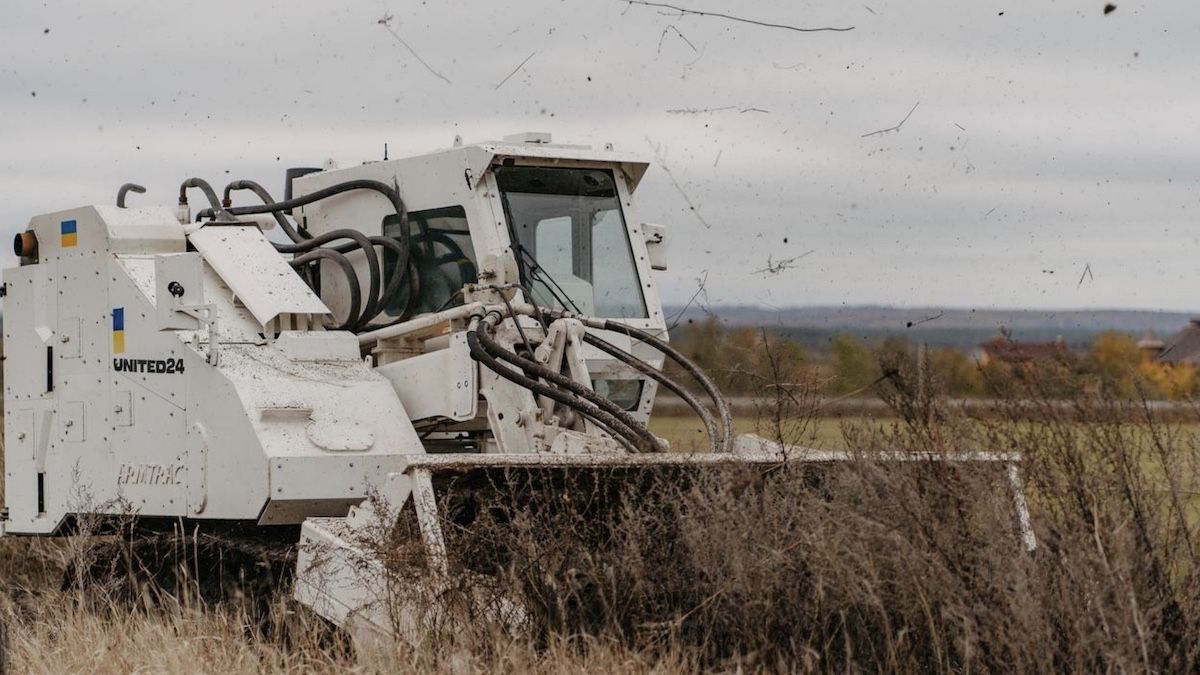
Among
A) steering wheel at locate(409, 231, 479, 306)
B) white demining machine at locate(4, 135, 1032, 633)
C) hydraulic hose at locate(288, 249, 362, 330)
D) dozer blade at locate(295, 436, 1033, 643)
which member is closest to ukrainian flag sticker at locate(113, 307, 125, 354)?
white demining machine at locate(4, 135, 1032, 633)

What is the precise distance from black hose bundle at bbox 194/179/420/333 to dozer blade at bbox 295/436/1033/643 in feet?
6.70

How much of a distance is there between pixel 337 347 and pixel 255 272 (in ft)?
2.57

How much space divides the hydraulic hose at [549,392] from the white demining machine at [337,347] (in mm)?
15

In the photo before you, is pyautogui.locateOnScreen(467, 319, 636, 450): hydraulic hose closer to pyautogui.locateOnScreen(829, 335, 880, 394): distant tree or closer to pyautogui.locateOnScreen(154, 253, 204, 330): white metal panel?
pyautogui.locateOnScreen(829, 335, 880, 394): distant tree

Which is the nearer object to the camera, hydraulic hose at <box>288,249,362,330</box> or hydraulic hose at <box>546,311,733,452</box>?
hydraulic hose at <box>546,311,733,452</box>

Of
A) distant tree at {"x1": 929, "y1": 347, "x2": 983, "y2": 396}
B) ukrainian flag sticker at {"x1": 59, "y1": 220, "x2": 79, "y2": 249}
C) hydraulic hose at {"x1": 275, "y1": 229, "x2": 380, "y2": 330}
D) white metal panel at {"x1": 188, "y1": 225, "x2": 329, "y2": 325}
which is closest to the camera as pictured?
distant tree at {"x1": 929, "y1": 347, "x2": 983, "y2": 396}

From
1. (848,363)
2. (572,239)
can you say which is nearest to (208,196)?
(572,239)

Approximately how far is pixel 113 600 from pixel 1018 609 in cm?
571

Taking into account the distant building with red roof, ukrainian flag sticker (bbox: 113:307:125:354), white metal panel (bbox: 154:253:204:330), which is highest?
white metal panel (bbox: 154:253:204:330)

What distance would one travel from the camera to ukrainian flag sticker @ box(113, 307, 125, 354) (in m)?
10.2

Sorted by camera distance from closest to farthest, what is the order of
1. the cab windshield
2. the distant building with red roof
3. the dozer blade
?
the distant building with red roof < the dozer blade < the cab windshield

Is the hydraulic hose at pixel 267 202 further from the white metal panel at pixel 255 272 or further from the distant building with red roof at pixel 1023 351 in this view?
the distant building with red roof at pixel 1023 351

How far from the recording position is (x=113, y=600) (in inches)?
398

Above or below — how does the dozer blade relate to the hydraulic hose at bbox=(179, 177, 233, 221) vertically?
below
